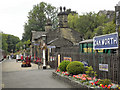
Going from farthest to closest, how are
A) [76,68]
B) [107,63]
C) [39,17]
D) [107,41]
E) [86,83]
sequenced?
[39,17]
[76,68]
[107,63]
[107,41]
[86,83]

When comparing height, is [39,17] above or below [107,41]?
above

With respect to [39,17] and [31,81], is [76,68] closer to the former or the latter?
[31,81]

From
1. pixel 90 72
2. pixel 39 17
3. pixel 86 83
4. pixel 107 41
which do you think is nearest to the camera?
pixel 86 83

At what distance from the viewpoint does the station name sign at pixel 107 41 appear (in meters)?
9.34

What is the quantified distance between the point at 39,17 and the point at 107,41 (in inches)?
2291

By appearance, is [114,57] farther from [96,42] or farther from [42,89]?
[42,89]

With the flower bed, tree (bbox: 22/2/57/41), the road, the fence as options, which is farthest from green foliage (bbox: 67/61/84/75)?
tree (bbox: 22/2/57/41)

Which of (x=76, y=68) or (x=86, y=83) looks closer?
(x=86, y=83)

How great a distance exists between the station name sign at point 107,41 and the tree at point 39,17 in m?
54.3

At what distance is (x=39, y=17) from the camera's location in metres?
66.3

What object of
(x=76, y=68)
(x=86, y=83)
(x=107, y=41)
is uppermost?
(x=107, y=41)

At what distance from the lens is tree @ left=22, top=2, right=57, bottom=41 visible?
2547 inches

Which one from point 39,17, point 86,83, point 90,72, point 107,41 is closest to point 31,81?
point 90,72

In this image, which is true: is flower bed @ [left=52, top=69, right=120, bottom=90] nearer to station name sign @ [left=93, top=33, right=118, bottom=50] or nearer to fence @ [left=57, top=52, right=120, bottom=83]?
fence @ [left=57, top=52, right=120, bottom=83]
